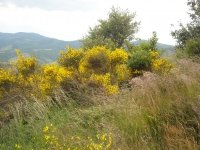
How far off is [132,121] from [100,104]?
245 cm

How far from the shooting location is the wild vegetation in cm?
459

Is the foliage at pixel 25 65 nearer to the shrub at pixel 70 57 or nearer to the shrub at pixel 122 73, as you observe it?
the shrub at pixel 70 57

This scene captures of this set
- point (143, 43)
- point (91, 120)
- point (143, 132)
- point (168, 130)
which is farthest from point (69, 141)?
point (143, 43)

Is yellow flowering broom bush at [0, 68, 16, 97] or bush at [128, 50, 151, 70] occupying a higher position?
bush at [128, 50, 151, 70]

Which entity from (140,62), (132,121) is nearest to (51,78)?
(140,62)

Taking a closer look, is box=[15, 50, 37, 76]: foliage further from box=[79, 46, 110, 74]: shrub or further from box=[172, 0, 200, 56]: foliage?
box=[172, 0, 200, 56]: foliage

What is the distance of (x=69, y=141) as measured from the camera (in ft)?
17.7

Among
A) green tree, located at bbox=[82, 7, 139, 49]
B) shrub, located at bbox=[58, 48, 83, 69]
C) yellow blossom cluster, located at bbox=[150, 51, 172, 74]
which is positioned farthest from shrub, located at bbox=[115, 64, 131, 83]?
green tree, located at bbox=[82, 7, 139, 49]

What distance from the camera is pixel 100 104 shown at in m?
7.50

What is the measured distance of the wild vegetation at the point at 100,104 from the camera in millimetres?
4586

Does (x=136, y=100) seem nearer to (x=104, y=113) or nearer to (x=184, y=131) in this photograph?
(x=104, y=113)

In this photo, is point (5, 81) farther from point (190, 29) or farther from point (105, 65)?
point (190, 29)

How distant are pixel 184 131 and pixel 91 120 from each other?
2354 mm

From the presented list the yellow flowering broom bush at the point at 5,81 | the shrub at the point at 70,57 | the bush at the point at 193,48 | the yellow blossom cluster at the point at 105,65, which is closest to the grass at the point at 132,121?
the yellow flowering broom bush at the point at 5,81
